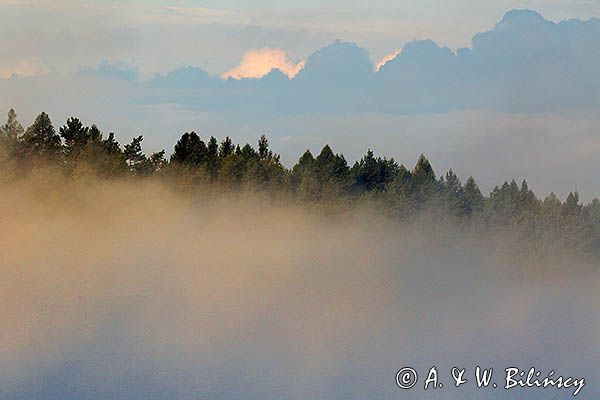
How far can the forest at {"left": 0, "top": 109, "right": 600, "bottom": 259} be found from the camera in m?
108

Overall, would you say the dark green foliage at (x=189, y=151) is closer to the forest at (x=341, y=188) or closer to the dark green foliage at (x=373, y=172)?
the forest at (x=341, y=188)

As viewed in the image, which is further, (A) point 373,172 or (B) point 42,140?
(A) point 373,172

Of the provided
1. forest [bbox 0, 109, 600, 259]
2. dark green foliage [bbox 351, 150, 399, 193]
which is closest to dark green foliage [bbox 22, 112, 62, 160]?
forest [bbox 0, 109, 600, 259]

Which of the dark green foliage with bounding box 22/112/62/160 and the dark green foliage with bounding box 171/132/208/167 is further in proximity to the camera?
the dark green foliage with bounding box 171/132/208/167

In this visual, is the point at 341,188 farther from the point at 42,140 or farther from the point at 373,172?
the point at 42,140

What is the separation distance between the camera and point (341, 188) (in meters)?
110

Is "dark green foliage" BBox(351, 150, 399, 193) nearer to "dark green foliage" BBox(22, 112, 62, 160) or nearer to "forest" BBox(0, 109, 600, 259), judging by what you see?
"forest" BBox(0, 109, 600, 259)

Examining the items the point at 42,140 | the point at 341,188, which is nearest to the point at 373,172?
the point at 341,188

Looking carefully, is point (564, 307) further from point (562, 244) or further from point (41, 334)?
point (41, 334)

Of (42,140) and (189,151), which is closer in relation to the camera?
(42,140)

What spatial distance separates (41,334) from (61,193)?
45.8ft

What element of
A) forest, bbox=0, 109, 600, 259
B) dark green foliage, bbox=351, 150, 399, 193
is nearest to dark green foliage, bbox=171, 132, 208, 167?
forest, bbox=0, 109, 600, 259

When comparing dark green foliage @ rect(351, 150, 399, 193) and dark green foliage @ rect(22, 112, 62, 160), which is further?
dark green foliage @ rect(351, 150, 399, 193)

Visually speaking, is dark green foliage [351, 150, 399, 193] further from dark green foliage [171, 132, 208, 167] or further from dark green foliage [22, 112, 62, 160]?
dark green foliage [22, 112, 62, 160]
